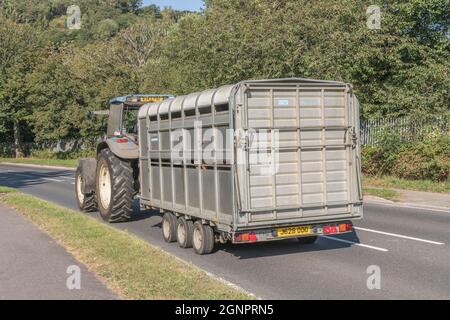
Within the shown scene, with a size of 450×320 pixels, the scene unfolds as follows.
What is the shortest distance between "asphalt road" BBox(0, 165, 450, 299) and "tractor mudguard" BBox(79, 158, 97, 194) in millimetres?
2041

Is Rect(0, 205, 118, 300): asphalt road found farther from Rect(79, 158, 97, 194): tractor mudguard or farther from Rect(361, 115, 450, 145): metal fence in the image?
Rect(361, 115, 450, 145): metal fence

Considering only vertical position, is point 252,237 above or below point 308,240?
above

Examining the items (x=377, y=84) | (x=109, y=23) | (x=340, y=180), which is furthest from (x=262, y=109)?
(x=109, y=23)

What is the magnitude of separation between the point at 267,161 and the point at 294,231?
1150 millimetres

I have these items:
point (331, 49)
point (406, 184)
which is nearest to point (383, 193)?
point (406, 184)

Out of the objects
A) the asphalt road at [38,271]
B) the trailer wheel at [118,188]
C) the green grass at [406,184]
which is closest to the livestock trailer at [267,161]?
the asphalt road at [38,271]

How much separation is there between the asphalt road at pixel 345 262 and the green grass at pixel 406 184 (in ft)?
19.1

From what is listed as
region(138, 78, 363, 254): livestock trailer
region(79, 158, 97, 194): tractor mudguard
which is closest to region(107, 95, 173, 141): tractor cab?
region(79, 158, 97, 194): tractor mudguard

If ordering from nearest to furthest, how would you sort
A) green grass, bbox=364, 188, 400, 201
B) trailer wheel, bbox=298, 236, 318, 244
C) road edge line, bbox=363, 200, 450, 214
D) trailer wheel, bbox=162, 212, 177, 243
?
trailer wheel, bbox=298, 236, 318, 244 → trailer wheel, bbox=162, 212, 177, 243 → road edge line, bbox=363, 200, 450, 214 → green grass, bbox=364, 188, 400, 201

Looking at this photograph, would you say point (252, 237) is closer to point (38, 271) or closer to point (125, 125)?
point (38, 271)

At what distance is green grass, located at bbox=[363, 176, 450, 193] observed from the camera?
1825 centimetres

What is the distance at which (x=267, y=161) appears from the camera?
28.0ft

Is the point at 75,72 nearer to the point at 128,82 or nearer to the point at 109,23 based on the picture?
the point at 128,82

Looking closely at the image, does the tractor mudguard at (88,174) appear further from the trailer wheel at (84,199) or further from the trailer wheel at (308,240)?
the trailer wheel at (308,240)
